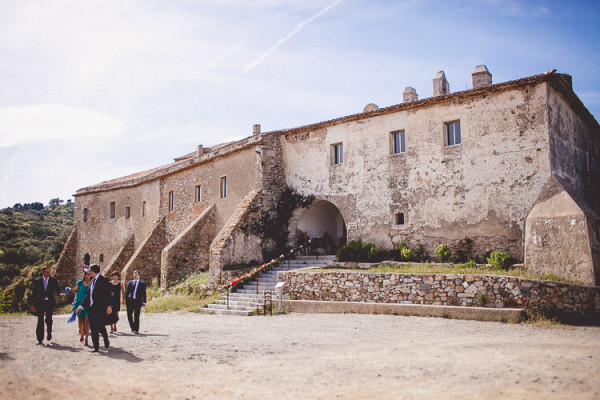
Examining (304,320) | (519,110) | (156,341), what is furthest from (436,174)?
(156,341)

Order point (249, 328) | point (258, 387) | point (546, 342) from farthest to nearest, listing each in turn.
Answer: point (249, 328), point (546, 342), point (258, 387)

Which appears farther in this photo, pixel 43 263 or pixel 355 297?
pixel 43 263

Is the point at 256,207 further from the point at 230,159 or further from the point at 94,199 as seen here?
the point at 94,199

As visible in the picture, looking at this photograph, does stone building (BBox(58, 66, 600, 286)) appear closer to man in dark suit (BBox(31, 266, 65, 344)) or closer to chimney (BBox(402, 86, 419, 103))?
chimney (BBox(402, 86, 419, 103))

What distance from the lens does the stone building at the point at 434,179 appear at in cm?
1397

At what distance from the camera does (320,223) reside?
2152 cm

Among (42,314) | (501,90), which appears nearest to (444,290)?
(501,90)

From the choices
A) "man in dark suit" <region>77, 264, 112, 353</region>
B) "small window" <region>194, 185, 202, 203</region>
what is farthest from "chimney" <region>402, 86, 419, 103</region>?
"man in dark suit" <region>77, 264, 112, 353</region>

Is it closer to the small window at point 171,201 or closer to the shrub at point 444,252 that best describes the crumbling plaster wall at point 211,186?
the small window at point 171,201

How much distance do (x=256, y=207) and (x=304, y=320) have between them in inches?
319

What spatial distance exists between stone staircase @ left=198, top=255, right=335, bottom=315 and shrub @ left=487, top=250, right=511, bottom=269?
6.04 meters

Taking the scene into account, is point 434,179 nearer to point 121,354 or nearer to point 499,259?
point 499,259

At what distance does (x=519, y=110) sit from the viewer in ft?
49.1

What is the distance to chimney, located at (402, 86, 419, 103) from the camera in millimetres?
21359
